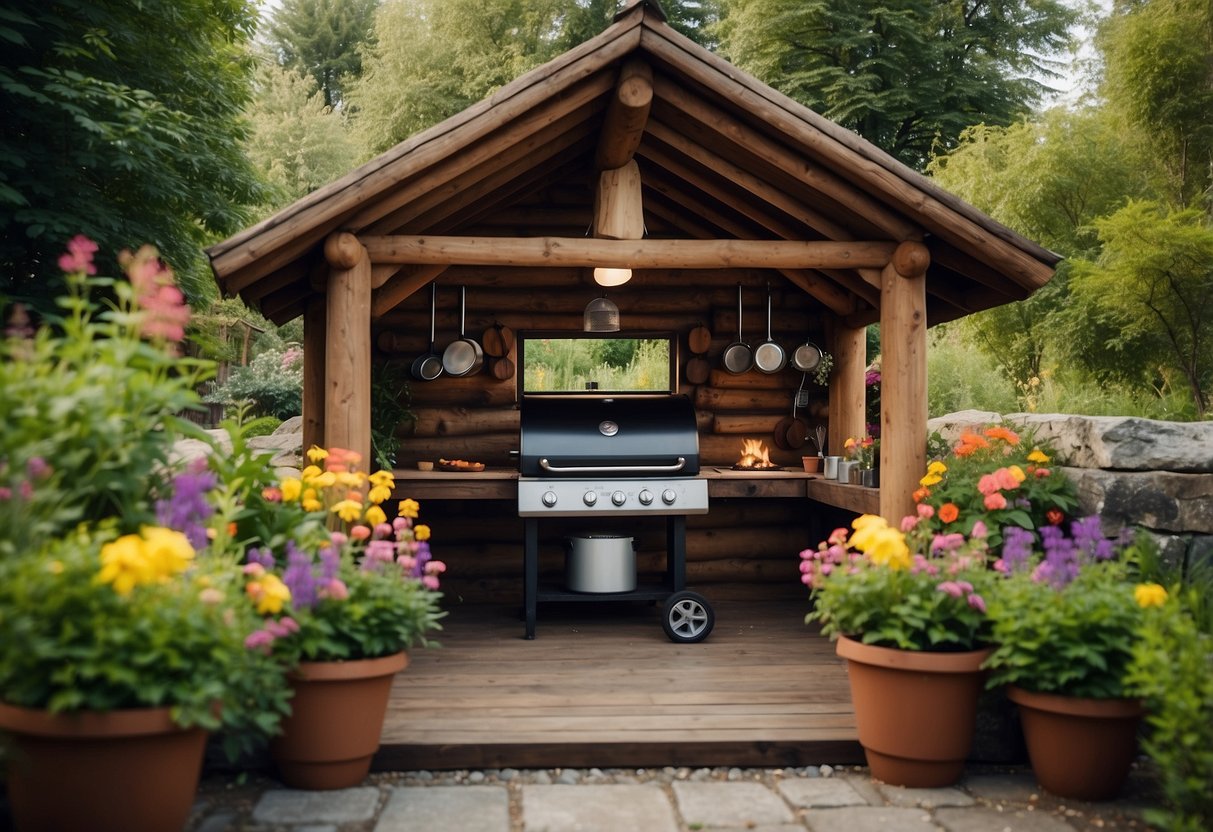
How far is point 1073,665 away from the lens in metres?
3.28

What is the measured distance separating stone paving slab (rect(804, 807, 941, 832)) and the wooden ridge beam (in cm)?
306

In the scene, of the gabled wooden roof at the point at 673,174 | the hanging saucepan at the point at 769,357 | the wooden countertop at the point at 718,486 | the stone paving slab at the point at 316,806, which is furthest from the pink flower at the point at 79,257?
the hanging saucepan at the point at 769,357

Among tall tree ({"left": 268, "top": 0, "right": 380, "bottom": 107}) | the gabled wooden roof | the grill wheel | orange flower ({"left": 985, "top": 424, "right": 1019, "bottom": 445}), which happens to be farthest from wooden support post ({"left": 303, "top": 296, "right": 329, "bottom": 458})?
tall tree ({"left": 268, "top": 0, "right": 380, "bottom": 107})

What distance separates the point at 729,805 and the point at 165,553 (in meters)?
2.09

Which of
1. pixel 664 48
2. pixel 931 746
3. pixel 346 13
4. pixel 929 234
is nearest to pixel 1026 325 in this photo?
pixel 929 234

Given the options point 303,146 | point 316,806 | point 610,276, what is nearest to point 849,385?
point 610,276

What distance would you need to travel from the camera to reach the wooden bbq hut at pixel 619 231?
491cm

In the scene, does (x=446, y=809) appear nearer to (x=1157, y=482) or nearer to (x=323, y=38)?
(x=1157, y=482)

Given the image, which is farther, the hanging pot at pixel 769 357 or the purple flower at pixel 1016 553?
the hanging pot at pixel 769 357

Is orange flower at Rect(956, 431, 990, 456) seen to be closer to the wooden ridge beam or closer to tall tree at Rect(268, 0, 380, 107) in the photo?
the wooden ridge beam

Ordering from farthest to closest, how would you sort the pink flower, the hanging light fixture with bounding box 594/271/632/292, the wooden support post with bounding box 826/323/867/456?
the wooden support post with bounding box 826/323/867/456
the hanging light fixture with bounding box 594/271/632/292
the pink flower

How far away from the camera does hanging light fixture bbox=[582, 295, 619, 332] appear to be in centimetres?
669

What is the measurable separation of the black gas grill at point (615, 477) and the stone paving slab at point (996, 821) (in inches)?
100

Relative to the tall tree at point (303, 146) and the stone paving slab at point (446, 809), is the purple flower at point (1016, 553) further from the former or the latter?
the tall tree at point (303, 146)
